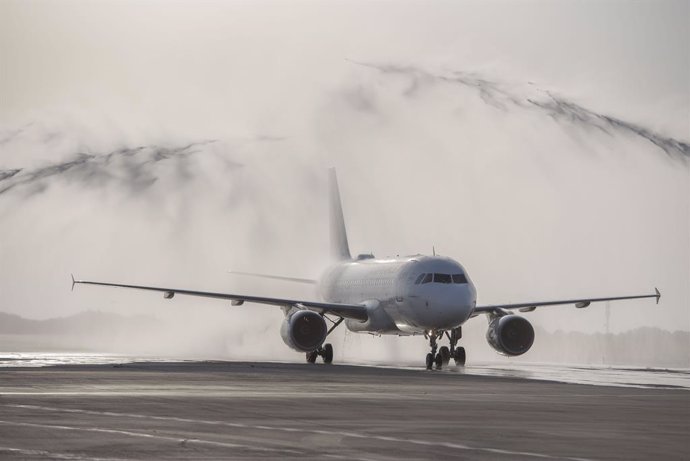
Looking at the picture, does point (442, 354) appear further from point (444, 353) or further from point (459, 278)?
point (459, 278)

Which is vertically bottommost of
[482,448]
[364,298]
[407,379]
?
[482,448]

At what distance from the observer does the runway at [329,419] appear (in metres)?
17.5

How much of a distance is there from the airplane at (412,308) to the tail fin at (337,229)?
9456 millimetres

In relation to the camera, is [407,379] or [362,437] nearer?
[362,437]

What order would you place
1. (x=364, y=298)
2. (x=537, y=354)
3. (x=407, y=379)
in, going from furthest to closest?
(x=537, y=354) → (x=364, y=298) → (x=407, y=379)

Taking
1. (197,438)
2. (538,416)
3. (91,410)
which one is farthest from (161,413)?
(538,416)

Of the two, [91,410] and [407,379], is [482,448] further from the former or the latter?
[407,379]

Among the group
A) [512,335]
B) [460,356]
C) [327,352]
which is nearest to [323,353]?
[327,352]

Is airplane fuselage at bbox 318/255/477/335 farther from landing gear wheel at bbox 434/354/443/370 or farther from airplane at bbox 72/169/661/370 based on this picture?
landing gear wheel at bbox 434/354/443/370

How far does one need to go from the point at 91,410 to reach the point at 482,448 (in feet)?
27.6

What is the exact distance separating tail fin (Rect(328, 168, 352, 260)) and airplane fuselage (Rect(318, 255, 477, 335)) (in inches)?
368

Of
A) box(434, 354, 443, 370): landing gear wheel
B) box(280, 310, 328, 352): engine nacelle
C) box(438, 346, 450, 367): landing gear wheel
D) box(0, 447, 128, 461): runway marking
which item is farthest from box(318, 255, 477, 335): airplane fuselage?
box(0, 447, 128, 461): runway marking

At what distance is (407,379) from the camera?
40594 millimetres

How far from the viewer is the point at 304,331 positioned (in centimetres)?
5675
